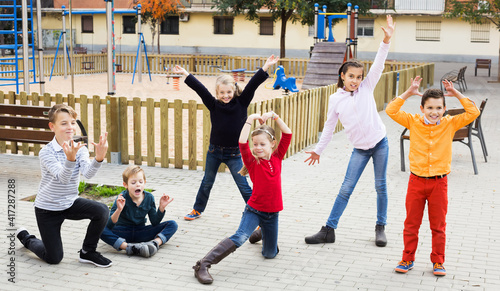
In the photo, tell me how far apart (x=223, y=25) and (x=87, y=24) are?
39.0 feet

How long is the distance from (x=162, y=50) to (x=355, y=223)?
1847 inches

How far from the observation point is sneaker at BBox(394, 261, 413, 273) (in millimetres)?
5466

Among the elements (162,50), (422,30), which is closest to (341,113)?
(422,30)

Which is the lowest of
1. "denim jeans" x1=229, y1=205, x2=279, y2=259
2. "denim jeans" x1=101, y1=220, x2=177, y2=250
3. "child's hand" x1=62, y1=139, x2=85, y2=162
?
"denim jeans" x1=101, y1=220, x2=177, y2=250

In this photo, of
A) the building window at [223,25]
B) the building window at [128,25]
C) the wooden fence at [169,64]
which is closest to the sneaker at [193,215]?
the wooden fence at [169,64]

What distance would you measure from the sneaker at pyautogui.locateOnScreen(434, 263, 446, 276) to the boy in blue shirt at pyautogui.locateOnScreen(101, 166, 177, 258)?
2365mm

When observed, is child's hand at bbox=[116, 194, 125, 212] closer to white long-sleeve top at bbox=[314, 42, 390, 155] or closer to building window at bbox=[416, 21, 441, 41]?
white long-sleeve top at bbox=[314, 42, 390, 155]

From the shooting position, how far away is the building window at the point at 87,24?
53844 mm

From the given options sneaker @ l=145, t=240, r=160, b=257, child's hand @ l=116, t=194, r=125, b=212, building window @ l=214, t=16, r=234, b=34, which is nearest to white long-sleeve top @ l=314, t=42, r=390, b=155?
sneaker @ l=145, t=240, r=160, b=257

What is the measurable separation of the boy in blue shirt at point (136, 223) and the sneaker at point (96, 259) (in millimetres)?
279

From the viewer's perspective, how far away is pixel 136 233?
6.01 metres

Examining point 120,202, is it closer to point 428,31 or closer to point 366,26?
point 428,31

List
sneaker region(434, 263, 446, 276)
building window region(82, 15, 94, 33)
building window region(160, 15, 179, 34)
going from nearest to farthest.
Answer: sneaker region(434, 263, 446, 276) < building window region(160, 15, 179, 34) < building window region(82, 15, 94, 33)

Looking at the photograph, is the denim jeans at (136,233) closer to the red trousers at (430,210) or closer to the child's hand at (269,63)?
the child's hand at (269,63)
